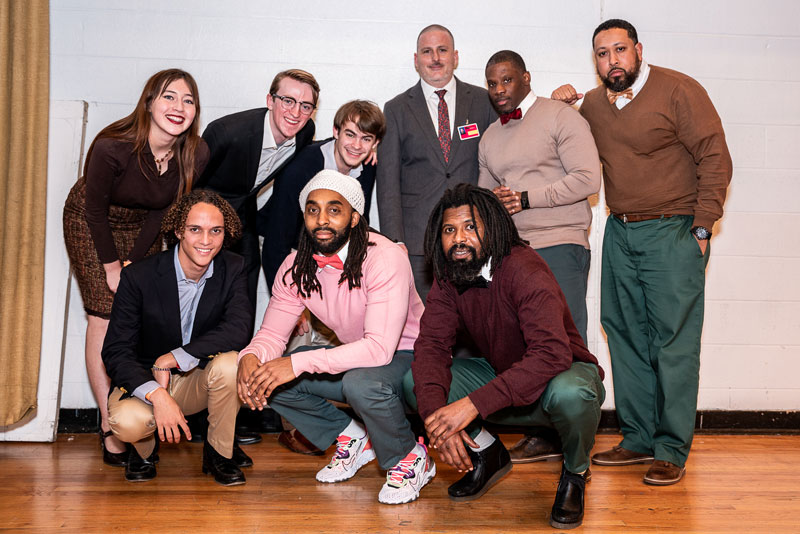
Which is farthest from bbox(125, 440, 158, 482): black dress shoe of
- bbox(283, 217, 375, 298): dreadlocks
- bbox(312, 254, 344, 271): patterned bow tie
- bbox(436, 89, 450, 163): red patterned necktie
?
bbox(436, 89, 450, 163): red patterned necktie

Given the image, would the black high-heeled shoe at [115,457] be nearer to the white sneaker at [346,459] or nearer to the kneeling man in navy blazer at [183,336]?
the kneeling man in navy blazer at [183,336]

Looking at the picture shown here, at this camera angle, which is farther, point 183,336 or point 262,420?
point 262,420

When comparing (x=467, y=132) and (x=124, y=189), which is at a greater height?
(x=467, y=132)

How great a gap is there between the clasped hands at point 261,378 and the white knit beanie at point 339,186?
2.13 ft

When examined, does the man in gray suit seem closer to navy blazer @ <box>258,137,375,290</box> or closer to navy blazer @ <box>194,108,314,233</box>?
navy blazer @ <box>258,137,375,290</box>

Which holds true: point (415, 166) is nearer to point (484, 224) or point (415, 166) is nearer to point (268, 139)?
point (268, 139)

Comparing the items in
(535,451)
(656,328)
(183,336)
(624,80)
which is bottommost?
(535,451)

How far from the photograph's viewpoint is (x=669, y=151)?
2963 millimetres

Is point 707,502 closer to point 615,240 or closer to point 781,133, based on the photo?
point 615,240

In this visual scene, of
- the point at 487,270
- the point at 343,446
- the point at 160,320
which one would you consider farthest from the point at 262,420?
the point at 487,270

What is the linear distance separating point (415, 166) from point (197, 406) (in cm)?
144

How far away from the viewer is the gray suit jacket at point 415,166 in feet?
10.5

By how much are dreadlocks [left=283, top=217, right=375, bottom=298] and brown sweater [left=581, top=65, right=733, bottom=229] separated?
3.81ft

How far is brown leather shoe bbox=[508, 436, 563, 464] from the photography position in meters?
3.09
